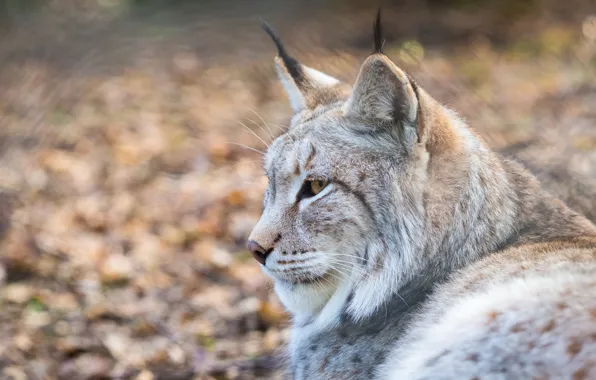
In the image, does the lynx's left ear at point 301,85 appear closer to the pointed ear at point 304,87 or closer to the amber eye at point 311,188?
the pointed ear at point 304,87

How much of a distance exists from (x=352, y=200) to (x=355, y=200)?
13 mm

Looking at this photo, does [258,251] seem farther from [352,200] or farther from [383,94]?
[383,94]

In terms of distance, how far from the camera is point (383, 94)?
122 inches

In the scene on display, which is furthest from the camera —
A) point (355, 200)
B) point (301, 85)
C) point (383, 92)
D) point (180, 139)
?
point (180, 139)

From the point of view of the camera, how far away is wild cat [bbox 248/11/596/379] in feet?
9.87

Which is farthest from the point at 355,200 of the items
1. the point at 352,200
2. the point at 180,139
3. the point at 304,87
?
the point at 180,139

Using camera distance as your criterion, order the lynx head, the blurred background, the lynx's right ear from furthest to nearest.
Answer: the blurred background
the lynx head
the lynx's right ear

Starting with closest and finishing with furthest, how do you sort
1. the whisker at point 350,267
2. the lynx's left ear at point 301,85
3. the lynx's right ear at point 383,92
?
the lynx's right ear at point 383,92 → the whisker at point 350,267 → the lynx's left ear at point 301,85

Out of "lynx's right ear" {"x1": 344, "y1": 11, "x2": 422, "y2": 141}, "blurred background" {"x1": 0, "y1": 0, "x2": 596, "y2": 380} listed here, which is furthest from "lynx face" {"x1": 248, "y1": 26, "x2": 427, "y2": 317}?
"blurred background" {"x1": 0, "y1": 0, "x2": 596, "y2": 380}

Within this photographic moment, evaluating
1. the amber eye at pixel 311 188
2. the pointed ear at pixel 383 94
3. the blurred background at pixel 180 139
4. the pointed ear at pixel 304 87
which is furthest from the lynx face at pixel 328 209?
the blurred background at pixel 180 139

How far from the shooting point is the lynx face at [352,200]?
10.3ft

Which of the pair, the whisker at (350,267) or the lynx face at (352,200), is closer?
the lynx face at (352,200)

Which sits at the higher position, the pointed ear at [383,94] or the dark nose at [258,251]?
the pointed ear at [383,94]

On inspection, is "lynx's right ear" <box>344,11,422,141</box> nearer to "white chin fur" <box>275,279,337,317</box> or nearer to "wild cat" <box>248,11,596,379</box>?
"wild cat" <box>248,11,596,379</box>
